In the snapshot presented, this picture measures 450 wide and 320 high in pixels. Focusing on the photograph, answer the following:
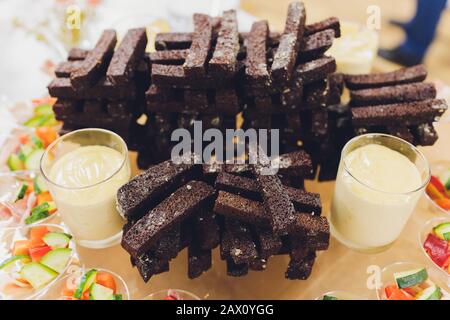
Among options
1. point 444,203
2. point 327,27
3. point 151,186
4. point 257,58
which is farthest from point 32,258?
point 444,203

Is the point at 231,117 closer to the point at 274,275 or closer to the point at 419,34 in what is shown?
the point at 274,275

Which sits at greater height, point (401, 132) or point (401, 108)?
point (401, 108)

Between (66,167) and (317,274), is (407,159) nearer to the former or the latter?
(317,274)

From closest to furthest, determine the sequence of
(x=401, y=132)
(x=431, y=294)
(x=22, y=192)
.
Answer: (x=431, y=294), (x=401, y=132), (x=22, y=192)

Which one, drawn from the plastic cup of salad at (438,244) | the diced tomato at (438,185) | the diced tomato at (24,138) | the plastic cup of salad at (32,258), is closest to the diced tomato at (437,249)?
the plastic cup of salad at (438,244)

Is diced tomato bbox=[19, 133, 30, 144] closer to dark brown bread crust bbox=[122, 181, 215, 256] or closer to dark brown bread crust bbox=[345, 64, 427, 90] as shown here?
dark brown bread crust bbox=[122, 181, 215, 256]

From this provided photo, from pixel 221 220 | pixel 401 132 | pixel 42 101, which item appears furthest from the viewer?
pixel 42 101

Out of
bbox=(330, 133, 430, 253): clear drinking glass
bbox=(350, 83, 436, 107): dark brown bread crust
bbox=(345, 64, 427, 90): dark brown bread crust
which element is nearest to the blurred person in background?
bbox=(345, 64, 427, 90): dark brown bread crust

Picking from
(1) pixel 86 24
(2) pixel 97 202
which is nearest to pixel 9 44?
(1) pixel 86 24
